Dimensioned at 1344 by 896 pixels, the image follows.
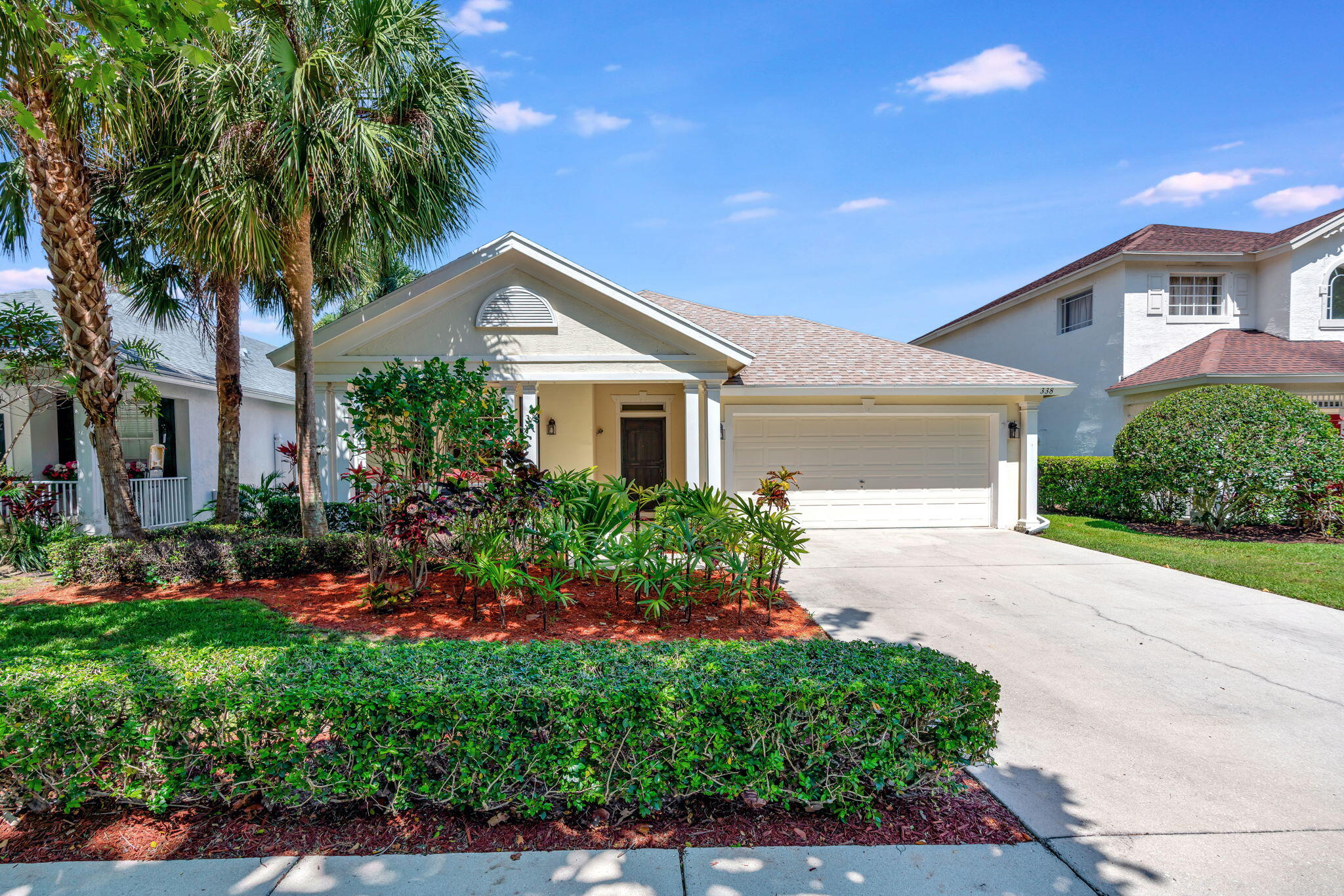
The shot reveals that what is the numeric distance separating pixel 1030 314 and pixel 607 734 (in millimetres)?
19231

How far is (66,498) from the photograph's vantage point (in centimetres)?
1023

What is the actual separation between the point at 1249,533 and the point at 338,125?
1496 cm

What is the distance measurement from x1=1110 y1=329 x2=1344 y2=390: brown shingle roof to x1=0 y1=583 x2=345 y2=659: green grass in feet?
52.2

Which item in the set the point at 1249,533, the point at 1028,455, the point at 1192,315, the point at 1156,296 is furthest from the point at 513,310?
the point at 1192,315

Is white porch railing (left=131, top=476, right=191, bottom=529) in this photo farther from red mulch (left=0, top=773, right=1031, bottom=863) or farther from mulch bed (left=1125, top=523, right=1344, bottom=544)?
mulch bed (left=1125, top=523, right=1344, bottom=544)

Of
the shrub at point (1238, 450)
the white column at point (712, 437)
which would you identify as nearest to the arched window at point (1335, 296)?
the shrub at point (1238, 450)

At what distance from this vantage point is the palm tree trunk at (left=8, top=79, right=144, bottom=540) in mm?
6566

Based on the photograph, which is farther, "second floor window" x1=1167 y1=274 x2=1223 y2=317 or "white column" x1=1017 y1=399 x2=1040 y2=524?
"second floor window" x1=1167 y1=274 x2=1223 y2=317

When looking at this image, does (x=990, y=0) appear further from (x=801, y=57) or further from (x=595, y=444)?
(x=595, y=444)

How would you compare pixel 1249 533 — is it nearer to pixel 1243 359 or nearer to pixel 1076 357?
pixel 1243 359

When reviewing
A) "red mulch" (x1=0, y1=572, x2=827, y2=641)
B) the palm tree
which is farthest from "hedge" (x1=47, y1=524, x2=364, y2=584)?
the palm tree

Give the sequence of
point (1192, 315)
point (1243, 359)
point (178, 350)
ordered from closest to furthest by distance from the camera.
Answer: point (1243, 359) → point (178, 350) → point (1192, 315)

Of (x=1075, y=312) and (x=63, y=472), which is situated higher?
(x=1075, y=312)

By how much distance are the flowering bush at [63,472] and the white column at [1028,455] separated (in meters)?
16.0
